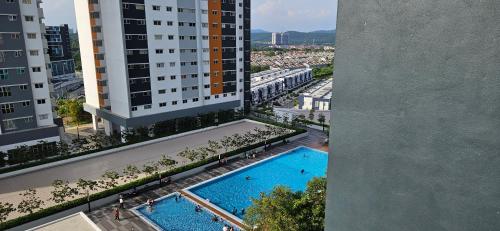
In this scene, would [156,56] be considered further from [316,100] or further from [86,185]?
[316,100]

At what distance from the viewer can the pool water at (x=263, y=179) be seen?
2586 cm

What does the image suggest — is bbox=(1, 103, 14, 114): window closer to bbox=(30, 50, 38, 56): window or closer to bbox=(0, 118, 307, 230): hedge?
bbox=(30, 50, 38, 56): window

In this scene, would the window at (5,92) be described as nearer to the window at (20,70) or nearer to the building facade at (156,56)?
the window at (20,70)

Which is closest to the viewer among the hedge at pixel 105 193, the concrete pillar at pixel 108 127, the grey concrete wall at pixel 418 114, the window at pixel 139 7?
the grey concrete wall at pixel 418 114

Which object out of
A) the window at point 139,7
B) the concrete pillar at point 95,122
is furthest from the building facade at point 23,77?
the concrete pillar at point 95,122

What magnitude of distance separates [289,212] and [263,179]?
15.0 metres

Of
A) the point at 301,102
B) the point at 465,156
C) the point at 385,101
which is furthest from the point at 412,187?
the point at 301,102

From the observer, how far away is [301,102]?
6475 centimetres

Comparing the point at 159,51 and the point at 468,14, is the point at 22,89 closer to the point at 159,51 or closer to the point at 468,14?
the point at 159,51

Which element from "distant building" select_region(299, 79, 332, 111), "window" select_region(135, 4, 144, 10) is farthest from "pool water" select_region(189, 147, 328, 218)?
"distant building" select_region(299, 79, 332, 111)

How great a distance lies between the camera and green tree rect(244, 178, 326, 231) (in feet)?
45.7

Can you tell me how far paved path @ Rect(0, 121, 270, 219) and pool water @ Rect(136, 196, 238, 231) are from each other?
7727 mm

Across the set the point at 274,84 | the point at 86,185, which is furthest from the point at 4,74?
the point at 274,84

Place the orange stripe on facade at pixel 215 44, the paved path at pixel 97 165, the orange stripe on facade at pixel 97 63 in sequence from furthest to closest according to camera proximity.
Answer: the orange stripe on facade at pixel 215 44 < the orange stripe on facade at pixel 97 63 < the paved path at pixel 97 165
